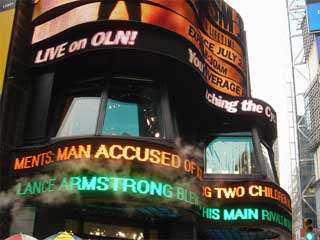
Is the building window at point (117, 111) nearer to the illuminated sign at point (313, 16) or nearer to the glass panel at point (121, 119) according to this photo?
the glass panel at point (121, 119)

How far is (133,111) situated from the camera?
16016 mm

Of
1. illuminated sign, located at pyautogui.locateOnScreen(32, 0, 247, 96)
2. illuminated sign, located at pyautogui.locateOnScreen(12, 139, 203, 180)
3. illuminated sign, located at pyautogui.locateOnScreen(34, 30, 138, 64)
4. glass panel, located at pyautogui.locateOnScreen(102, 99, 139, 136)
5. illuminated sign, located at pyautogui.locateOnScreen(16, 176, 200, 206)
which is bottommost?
illuminated sign, located at pyautogui.locateOnScreen(16, 176, 200, 206)

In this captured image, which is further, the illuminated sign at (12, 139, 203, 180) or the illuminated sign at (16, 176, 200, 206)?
the illuminated sign at (12, 139, 203, 180)

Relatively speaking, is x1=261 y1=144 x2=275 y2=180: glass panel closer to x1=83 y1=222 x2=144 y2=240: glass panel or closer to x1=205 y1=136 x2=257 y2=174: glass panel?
x1=205 y1=136 x2=257 y2=174: glass panel

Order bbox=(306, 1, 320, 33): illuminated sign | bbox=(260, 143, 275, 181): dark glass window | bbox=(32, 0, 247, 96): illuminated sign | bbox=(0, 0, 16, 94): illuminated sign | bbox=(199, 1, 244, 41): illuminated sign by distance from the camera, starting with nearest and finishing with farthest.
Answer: bbox=(32, 0, 247, 96): illuminated sign
bbox=(0, 0, 16, 94): illuminated sign
bbox=(260, 143, 275, 181): dark glass window
bbox=(199, 1, 244, 41): illuminated sign
bbox=(306, 1, 320, 33): illuminated sign

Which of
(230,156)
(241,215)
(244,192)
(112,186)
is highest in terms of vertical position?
(230,156)

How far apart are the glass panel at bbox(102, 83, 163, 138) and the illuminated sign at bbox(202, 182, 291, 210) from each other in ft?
10.6

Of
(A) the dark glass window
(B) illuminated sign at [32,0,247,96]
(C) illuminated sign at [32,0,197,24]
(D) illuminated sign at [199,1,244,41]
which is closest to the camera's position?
(B) illuminated sign at [32,0,247,96]

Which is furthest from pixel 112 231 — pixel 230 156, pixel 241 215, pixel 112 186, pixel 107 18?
pixel 107 18

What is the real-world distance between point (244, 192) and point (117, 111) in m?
5.12

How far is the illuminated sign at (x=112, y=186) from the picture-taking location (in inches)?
530

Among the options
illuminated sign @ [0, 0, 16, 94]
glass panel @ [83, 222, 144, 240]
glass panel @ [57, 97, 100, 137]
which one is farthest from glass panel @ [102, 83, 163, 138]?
illuminated sign @ [0, 0, 16, 94]

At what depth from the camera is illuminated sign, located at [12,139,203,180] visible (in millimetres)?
13773

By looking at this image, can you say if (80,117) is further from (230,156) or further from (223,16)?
(223,16)
